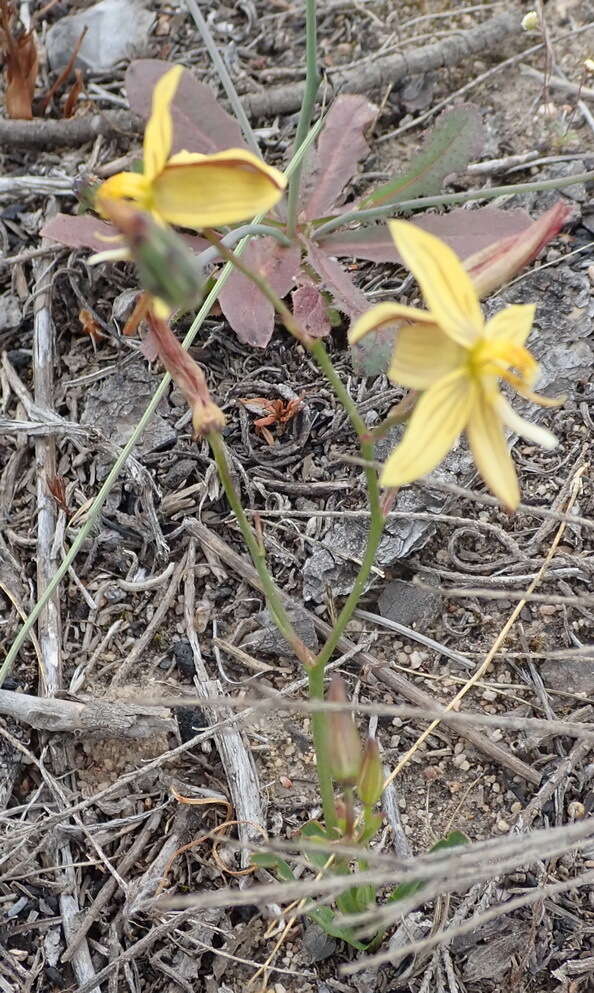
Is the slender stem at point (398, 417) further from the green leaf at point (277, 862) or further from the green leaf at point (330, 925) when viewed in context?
the green leaf at point (330, 925)

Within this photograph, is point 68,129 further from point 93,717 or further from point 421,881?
point 421,881

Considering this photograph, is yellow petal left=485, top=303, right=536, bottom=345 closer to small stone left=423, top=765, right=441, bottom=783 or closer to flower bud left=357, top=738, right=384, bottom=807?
flower bud left=357, top=738, right=384, bottom=807

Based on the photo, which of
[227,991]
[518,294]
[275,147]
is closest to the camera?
[227,991]

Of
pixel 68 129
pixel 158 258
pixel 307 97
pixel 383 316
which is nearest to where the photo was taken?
pixel 158 258

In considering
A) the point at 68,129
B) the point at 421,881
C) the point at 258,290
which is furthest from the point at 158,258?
the point at 68,129

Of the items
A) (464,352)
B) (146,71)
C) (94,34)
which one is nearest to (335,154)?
(146,71)

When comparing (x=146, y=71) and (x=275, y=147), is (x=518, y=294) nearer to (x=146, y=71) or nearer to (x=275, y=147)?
(x=275, y=147)
